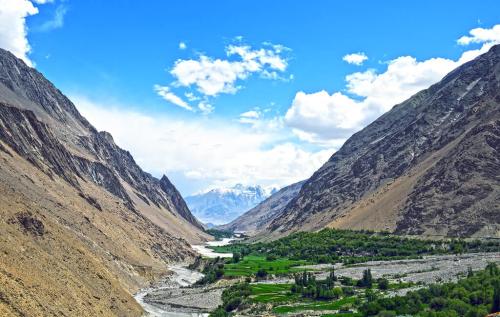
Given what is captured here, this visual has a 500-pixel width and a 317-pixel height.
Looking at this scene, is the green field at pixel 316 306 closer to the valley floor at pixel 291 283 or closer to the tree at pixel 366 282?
the valley floor at pixel 291 283

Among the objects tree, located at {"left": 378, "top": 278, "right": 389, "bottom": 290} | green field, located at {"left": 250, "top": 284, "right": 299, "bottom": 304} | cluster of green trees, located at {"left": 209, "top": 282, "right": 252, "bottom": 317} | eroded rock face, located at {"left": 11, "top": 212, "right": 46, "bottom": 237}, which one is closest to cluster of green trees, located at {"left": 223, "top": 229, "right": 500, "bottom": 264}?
green field, located at {"left": 250, "top": 284, "right": 299, "bottom": 304}

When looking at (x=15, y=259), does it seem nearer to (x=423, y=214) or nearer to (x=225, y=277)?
(x=225, y=277)

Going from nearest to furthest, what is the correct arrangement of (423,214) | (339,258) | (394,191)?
(339,258), (423,214), (394,191)

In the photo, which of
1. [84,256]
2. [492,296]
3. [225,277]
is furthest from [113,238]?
[492,296]

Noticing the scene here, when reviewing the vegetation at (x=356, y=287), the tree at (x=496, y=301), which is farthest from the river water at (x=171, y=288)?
the tree at (x=496, y=301)

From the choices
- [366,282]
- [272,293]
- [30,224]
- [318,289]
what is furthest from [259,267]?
[30,224]

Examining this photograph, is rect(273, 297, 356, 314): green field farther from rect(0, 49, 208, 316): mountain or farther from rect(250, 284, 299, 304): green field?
rect(0, 49, 208, 316): mountain
